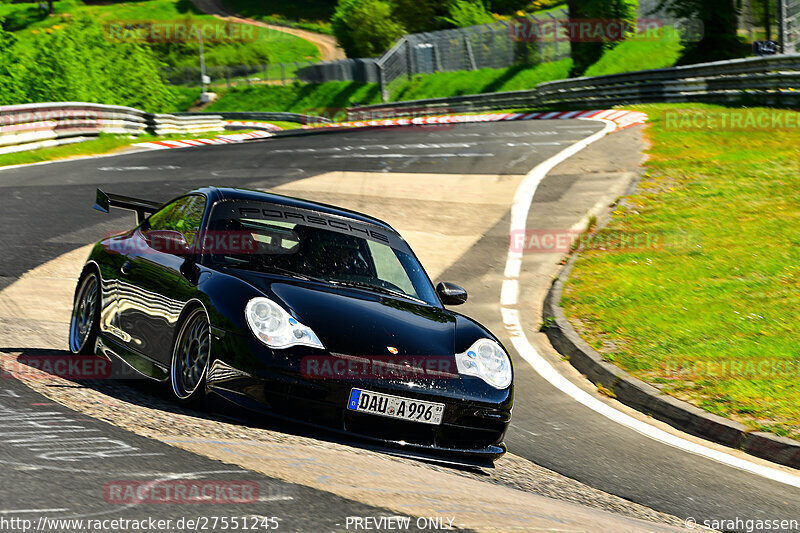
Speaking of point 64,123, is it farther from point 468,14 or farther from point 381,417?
point 468,14

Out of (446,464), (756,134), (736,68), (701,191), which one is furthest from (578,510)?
(736,68)

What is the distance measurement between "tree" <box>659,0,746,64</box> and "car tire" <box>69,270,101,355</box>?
33092mm

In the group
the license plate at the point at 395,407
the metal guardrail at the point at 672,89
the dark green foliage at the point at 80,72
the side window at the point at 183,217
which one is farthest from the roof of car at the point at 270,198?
the dark green foliage at the point at 80,72

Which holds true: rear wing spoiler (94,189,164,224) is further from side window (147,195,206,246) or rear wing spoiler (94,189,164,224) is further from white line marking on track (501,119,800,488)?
white line marking on track (501,119,800,488)

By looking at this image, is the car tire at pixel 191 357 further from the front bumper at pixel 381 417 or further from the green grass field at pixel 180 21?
the green grass field at pixel 180 21

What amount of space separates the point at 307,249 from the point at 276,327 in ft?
3.78

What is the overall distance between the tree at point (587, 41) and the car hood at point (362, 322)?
42751 mm

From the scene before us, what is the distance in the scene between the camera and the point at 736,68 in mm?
27375

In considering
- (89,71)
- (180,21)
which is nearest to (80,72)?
(89,71)

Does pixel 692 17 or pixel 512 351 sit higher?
pixel 692 17

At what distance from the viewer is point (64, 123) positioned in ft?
→ 84.9

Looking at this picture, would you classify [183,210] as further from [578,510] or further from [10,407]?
[578,510]

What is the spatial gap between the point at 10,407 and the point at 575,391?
4905 millimetres

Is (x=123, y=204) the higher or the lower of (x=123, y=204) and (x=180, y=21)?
the lower
